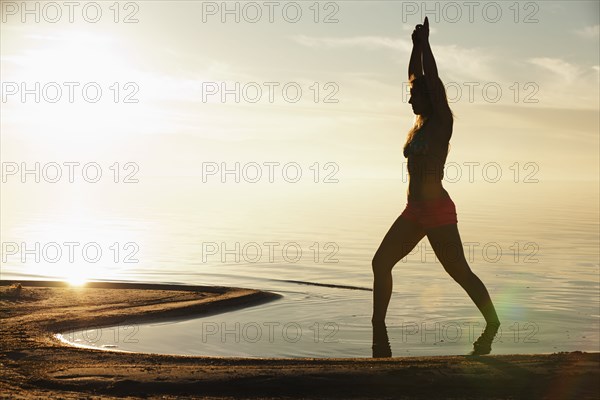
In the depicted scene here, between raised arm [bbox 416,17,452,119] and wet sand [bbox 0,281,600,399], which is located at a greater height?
raised arm [bbox 416,17,452,119]

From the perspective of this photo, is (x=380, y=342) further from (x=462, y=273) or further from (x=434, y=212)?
(x=434, y=212)

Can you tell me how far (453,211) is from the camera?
934 cm

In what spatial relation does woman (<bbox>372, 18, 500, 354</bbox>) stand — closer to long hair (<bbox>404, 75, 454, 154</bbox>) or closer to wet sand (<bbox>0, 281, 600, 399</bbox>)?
long hair (<bbox>404, 75, 454, 154</bbox>)

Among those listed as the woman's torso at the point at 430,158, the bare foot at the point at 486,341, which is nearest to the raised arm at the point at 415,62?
the woman's torso at the point at 430,158

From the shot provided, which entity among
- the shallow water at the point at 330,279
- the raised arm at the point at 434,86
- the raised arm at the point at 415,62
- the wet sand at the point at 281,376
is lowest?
the wet sand at the point at 281,376

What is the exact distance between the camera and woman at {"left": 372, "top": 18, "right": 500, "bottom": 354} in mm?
9195

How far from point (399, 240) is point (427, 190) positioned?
610 millimetres

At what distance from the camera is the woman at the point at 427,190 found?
30.2 ft

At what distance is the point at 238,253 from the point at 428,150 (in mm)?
11943

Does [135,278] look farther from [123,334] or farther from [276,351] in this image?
[276,351]

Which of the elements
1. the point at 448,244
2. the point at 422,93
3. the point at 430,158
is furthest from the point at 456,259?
the point at 422,93

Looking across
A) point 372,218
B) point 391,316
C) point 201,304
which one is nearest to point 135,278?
point 201,304

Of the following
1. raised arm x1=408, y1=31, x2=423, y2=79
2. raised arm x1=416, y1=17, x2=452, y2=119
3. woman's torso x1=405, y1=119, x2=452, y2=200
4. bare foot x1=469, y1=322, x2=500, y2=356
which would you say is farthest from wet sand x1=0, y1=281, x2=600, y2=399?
raised arm x1=408, y1=31, x2=423, y2=79

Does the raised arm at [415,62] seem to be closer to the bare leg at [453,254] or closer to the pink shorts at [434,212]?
the pink shorts at [434,212]
